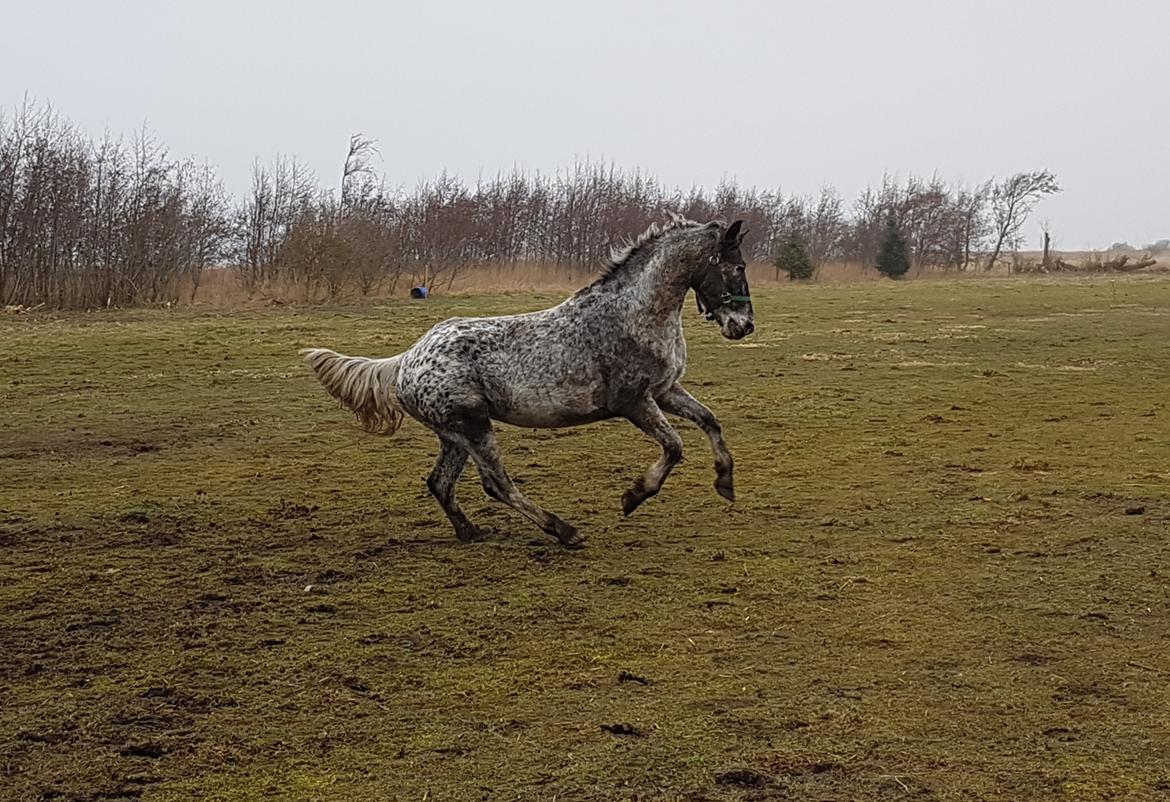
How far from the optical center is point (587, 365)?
802 centimetres

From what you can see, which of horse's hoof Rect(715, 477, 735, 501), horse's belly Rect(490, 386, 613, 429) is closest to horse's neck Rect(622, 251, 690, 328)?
horse's belly Rect(490, 386, 613, 429)

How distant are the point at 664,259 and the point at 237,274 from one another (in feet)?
103

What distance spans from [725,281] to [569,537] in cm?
198

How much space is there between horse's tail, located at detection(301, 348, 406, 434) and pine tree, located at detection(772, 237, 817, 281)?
4587cm

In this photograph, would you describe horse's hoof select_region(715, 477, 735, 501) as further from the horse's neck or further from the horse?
the horse's neck

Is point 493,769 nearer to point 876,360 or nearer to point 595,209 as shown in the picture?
point 876,360

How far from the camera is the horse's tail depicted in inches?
336

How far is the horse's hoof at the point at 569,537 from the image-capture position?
773 cm

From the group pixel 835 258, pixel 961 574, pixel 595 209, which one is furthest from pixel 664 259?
pixel 835 258

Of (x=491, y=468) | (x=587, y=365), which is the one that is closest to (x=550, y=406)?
(x=587, y=365)

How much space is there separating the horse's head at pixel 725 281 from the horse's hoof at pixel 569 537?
1677mm

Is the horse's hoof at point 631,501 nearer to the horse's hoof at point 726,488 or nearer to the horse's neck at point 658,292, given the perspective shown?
the horse's hoof at point 726,488

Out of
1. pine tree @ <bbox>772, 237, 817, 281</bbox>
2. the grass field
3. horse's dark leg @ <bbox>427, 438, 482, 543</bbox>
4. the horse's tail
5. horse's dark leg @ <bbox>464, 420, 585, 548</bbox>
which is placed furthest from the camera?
pine tree @ <bbox>772, 237, 817, 281</bbox>

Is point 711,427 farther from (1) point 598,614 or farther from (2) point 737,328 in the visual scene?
(1) point 598,614
